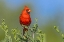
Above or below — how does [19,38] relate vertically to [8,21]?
above

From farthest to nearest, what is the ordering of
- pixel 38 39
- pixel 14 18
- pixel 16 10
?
pixel 16 10
pixel 14 18
pixel 38 39

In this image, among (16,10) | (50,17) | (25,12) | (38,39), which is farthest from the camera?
(16,10)

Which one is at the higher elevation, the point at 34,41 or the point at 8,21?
the point at 34,41

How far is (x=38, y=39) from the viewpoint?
2.98 ft

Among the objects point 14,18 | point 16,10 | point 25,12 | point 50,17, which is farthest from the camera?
point 16,10

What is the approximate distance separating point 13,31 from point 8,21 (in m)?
3.87

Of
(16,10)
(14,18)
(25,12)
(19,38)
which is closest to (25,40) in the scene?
(19,38)

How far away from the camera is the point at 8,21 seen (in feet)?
15.8

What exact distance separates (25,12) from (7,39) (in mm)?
429

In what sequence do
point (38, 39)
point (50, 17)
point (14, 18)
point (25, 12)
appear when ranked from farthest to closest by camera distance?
point (14, 18), point (50, 17), point (25, 12), point (38, 39)

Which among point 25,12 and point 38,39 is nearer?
point 38,39

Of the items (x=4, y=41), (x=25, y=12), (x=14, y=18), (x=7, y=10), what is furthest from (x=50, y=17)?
(x=4, y=41)

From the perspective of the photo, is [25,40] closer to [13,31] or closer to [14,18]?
[13,31]

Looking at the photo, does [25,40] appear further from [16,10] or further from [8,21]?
[16,10]
